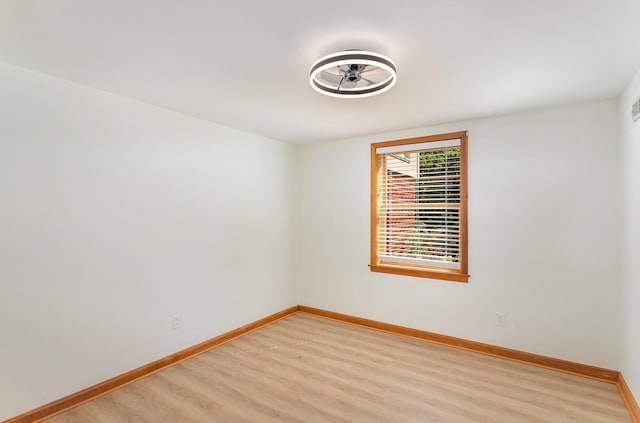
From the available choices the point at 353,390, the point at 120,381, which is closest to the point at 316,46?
the point at 353,390

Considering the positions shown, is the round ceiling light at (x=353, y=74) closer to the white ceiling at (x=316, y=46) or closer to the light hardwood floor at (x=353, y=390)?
the white ceiling at (x=316, y=46)

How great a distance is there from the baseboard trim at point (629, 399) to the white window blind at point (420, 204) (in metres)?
1.49

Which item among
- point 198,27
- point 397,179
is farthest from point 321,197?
point 198,27

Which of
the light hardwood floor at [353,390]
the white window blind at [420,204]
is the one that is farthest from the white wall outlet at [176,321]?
the white window blind at [420,204]

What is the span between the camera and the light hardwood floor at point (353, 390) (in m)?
2.25

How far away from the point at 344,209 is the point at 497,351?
89.7 inches

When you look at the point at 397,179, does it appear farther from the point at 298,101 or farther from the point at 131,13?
the point at 131,13

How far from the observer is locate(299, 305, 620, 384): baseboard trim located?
2.75 metres

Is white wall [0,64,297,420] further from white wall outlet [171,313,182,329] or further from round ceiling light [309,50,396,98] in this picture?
round ceiling light [309,50,396,98]

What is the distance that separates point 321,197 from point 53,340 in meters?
3.09

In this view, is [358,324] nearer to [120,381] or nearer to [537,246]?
[537,246]

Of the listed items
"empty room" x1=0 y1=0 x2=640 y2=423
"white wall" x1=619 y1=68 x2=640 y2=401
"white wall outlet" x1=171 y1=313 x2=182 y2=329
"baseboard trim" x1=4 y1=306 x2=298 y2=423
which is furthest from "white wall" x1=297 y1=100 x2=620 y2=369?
"white wall outlet" x1=171 y1=313 x2=182 y2=329

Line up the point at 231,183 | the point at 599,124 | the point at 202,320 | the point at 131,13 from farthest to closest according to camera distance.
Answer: the point at 231,183, the point at 202,320, the point at 599,124, the point at 131,13

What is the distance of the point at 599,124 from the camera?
2770 mm
